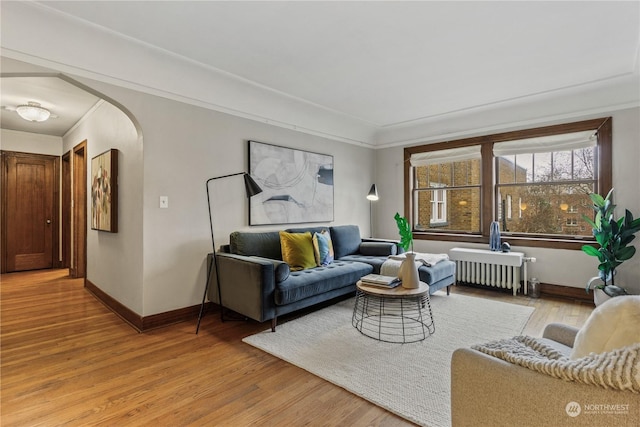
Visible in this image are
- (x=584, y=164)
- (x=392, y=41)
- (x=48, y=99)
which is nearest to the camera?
(x=392, y=41)

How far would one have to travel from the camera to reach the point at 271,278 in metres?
2.85

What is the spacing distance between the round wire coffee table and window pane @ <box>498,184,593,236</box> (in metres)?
2.20

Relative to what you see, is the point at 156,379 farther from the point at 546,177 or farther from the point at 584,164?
the point at 584,164

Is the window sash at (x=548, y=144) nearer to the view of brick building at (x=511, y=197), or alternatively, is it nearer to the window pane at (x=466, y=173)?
the view of brick building at (x=511, y=197)

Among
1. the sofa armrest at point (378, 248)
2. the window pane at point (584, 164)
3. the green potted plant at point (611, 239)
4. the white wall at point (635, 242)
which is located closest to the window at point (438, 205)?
the white wall at point (635, 242)

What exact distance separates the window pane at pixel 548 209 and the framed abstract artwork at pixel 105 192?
5.06 m

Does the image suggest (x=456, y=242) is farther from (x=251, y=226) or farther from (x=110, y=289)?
(x=110, y=289)

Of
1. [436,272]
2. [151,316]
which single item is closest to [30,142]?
[151,316]

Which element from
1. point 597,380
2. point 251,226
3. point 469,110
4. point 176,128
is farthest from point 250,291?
point 469,110

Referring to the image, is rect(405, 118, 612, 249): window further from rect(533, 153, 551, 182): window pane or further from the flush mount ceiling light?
the flush mount ceiling light

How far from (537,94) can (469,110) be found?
0.82 m

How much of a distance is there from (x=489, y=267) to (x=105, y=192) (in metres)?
5.01

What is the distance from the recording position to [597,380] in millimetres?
923

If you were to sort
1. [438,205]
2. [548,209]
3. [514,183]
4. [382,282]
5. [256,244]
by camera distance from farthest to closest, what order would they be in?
[438,205]
[514,183]
[548,209]
[256,244]
[382,282]
